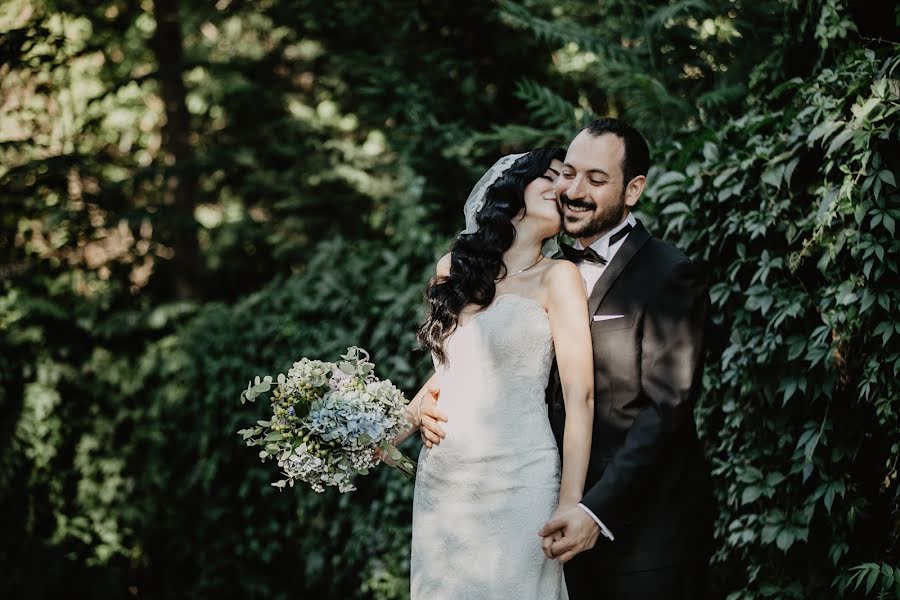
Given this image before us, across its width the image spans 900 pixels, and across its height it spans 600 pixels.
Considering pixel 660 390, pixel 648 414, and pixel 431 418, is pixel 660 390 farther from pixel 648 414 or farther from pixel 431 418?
pixel 431 418

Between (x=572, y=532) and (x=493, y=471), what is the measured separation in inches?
16.6

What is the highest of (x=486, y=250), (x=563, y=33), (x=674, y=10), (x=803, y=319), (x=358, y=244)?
(x=563, y=33)

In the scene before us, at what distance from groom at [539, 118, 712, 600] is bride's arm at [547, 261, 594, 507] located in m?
0.06

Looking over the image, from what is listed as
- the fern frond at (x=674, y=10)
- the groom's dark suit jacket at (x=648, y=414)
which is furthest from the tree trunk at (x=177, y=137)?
the groom's dark suit jacket at (x=648, y=414)

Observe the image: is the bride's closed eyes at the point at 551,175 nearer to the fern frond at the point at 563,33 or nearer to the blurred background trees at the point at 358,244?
the blurred background trees at the point at 358,244

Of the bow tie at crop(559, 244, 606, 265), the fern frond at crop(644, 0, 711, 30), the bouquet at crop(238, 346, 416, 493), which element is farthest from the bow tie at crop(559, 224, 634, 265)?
the fern frond at crop(644, 0, 711, 30)

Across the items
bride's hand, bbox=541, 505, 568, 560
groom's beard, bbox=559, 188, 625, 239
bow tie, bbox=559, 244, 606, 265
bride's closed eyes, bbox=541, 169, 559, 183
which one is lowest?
bride's hand, bbox=541, 505, 568, 560

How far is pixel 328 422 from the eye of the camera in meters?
3.07

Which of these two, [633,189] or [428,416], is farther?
[428,416]

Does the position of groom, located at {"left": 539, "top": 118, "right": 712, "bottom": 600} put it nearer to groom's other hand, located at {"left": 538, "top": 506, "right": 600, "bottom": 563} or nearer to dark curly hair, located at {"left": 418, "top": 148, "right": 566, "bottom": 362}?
groom's other hand, located at {"left": 538, "top": 506, "right": 600, "bottom": 563}

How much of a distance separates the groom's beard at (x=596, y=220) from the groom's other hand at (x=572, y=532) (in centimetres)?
85

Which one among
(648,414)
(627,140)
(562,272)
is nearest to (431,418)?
(562,272)

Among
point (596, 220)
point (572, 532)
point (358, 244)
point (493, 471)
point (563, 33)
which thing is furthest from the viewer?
point (358, 244)

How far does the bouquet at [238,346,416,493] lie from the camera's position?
309 cm
